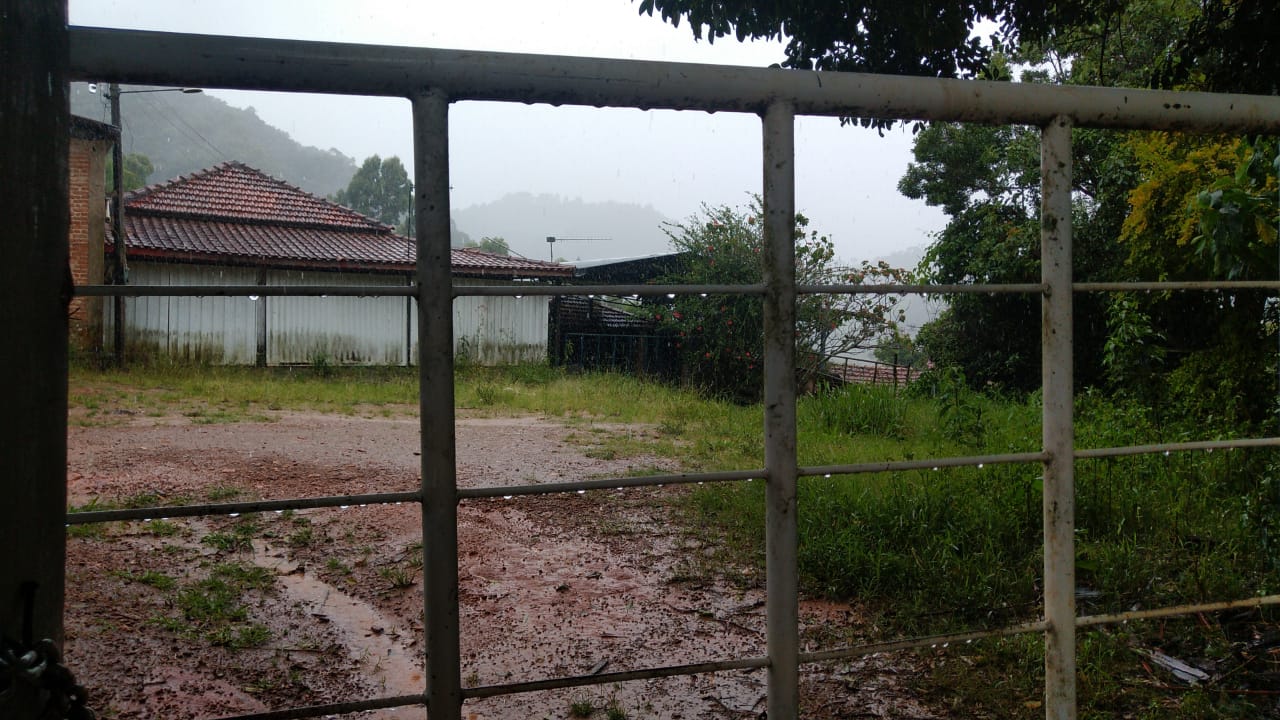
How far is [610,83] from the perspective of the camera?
0.92 metres

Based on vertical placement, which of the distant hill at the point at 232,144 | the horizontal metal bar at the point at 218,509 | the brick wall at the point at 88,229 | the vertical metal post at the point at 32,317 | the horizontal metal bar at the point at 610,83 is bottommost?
the horizontal metal bar at the point at 218,509

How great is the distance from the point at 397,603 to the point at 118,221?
6.73 metres

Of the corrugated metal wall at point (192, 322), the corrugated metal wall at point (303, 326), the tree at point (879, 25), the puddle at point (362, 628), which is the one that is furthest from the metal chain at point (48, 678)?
the corrugated metal wall at point (192, 322)

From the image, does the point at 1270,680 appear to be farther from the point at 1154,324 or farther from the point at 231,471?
the point at 231,471

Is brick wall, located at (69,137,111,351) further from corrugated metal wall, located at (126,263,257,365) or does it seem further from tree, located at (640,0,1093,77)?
tree, located at (640,0,1093,77)

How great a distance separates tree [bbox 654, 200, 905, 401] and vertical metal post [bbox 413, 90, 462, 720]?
17.6ft

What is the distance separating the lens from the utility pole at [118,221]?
7844mm

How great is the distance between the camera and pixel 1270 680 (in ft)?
6.25

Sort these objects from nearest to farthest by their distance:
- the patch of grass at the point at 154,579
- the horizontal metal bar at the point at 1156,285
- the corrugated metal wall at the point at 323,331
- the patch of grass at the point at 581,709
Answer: the horizontal metal bar at the point at 1156,285
the patch of grass at the point at 581,709
the patch of grass at the point at 154,579
the corrugated metal wall at the point at 323,331

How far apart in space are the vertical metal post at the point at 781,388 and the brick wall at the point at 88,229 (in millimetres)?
8121

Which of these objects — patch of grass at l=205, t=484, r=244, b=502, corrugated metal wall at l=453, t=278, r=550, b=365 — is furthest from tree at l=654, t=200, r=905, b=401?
patch of grass at l=205, t=484, r=244, b=502

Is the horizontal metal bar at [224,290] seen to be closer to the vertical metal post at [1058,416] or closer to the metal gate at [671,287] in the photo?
the metal gate at [671,287]

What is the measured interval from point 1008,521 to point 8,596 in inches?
121

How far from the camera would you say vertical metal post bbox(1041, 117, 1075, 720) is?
3.57 feet
